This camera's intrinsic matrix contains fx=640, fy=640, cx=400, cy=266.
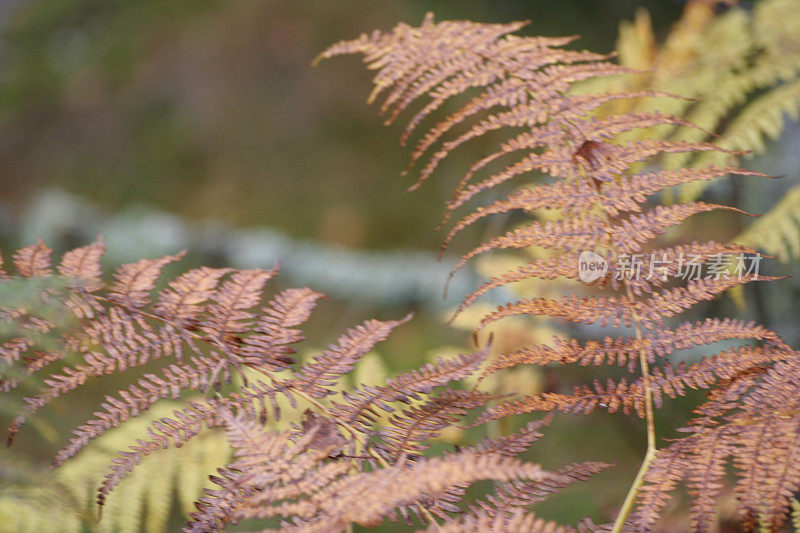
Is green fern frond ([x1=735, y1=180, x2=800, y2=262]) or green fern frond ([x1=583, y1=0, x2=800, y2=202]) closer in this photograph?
green fern frond ([x1=735, y1=180, x2=800, y2=262])

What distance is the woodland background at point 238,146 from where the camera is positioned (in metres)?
3.00

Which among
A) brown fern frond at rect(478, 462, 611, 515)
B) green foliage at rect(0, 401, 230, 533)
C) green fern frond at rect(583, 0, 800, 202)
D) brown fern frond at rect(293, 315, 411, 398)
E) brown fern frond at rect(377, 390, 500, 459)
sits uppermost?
green fern frond at rect(583, 0, 800, 202)

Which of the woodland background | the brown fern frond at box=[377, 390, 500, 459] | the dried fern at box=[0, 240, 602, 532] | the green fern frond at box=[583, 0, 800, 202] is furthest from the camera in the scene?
the woodland background

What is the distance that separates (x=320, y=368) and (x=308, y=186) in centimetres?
259

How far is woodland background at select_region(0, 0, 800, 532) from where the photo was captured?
9.85ft

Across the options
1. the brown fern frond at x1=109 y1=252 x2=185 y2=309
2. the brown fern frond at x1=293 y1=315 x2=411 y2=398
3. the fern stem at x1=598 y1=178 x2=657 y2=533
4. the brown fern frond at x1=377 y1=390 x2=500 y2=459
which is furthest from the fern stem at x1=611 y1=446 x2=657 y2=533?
the brown fern frond at x1=109 y1=252 x2=185 y2=309

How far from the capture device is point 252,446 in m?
0.55

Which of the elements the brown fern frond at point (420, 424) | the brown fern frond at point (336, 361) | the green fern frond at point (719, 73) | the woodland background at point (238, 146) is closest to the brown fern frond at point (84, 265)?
the brown fern frond at point (336, 361)

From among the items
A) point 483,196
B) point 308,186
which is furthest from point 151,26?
point 483,196

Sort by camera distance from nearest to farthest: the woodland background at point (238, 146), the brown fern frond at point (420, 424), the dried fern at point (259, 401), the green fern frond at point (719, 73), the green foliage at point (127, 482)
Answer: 1. the dried fern at point (259, 401)
2. the brown fern frond at point (420, 424)
3. the green foliage at point (127, 482)
4. the green fern frond at point (719, 73)
5. the woodland background at point (238, 146)

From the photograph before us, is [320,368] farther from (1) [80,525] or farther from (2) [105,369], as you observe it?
(1) [80,525]

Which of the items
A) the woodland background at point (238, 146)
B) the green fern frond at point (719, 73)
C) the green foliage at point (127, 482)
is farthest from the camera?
the woodland background at point (238, 146)

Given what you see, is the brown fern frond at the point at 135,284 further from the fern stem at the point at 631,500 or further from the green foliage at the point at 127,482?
the fern stem at the point at 631,500

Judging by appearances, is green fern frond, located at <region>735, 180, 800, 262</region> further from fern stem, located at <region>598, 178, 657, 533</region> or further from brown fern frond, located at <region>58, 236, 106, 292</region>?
brown fern frond, located at <region>58, 236, 106, 292</region>
